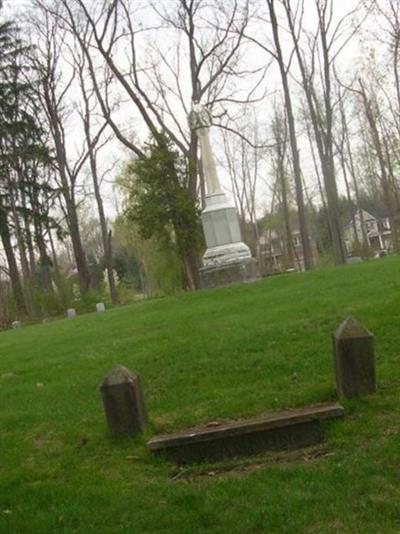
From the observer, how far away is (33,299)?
1257 inches

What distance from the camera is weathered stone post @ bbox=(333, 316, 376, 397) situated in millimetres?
5984

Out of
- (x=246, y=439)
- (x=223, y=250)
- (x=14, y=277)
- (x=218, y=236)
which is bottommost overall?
(x=246, y=439)

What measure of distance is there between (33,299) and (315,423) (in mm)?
27932

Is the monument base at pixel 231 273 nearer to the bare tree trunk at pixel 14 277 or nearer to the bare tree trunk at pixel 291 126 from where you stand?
the bare tree trunk at pixel 291 126

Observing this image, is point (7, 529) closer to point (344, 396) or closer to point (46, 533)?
point (46, 533)

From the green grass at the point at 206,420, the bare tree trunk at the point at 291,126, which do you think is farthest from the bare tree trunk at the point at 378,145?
the green grass at the point at 206,420

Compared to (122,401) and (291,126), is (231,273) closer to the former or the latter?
(291,126)

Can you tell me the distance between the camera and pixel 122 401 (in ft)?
19.6

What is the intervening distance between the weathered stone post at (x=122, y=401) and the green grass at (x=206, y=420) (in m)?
0.15

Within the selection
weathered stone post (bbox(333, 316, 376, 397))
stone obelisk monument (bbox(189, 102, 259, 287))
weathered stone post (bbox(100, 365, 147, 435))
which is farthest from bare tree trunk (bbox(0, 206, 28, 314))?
weathered stone post (bbox(333, 316, 376, 397))

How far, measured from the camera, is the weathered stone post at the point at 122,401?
5914 mm

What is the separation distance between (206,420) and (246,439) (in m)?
0.78

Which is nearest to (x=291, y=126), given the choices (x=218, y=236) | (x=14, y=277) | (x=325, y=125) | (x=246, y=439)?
(x=325, y=125)

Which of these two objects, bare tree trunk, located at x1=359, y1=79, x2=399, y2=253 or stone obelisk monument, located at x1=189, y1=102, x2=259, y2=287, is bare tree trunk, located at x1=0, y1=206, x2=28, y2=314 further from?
bare tree trunk, located at x1=359, y1=79, x2=399, y2=253
